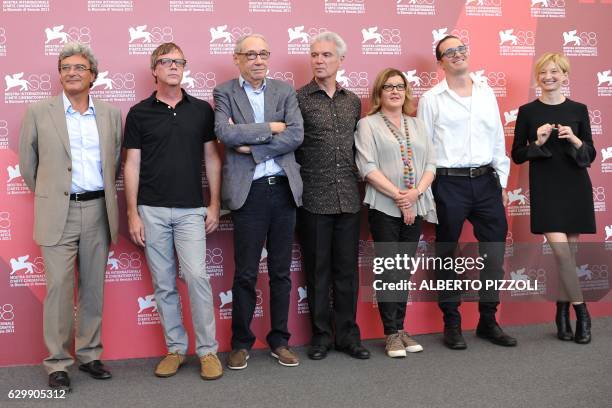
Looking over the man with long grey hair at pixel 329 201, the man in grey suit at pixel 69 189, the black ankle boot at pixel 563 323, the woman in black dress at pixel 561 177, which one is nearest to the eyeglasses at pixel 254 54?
the man with long grey hair at pixel 329 201

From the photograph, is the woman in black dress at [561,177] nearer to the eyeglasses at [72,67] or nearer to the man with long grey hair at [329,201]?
the man with long grey hair at [329,201]

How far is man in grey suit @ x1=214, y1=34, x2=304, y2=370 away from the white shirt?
1.00 metres

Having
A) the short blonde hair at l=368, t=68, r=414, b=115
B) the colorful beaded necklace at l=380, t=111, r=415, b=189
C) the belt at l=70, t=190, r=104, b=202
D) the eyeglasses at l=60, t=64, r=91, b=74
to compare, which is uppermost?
the eyeglasses at l=60, t=64, r=91, b=74

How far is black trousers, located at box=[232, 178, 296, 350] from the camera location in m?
3.53

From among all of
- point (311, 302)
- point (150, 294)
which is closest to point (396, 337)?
point (311, 302)

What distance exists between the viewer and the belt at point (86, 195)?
3.37 m

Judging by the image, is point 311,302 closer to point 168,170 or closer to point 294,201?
point 294,201

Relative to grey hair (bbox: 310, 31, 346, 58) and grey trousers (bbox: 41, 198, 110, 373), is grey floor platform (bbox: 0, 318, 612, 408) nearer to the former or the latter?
grey trousers (bbox: 41, 198, 110, 373)

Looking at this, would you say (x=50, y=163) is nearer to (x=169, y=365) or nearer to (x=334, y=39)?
(x=169, y=365)

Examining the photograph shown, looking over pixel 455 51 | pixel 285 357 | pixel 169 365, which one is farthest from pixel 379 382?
pixel 455 51

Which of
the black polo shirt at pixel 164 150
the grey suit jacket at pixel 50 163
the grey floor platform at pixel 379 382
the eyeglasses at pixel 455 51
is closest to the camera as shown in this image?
the grey floor platform at pixel 379 382

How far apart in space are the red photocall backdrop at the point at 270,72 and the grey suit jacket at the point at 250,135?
0.49 m

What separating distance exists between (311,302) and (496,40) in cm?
246

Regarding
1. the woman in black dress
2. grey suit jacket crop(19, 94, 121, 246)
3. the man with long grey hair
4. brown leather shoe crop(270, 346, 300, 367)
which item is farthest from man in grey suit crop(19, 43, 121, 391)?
the woman in black dress
